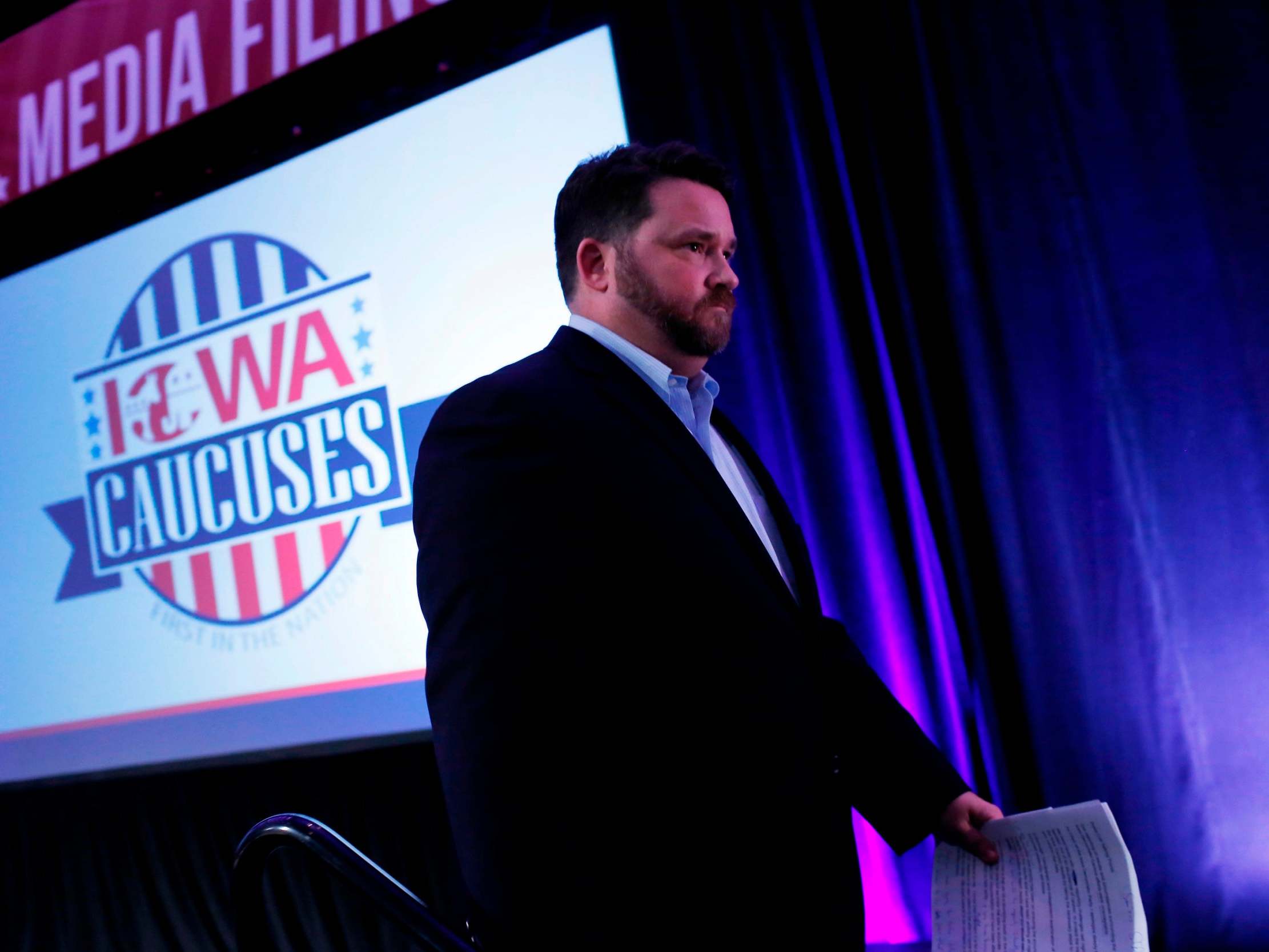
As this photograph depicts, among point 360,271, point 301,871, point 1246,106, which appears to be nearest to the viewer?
point 1246,106

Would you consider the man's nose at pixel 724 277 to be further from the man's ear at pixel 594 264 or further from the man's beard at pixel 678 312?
the man's ear at pixel 594 264

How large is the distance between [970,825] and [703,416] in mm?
565

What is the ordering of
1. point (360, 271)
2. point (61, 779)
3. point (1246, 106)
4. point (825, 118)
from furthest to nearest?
point (61, 779)
point (360, 271)
point (825, 118)
point (1246, 106)

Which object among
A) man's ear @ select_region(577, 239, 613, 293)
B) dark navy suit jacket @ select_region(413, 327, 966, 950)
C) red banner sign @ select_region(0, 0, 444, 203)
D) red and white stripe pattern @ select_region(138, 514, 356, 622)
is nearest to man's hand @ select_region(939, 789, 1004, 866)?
dark navy suit jacket @ select_region(413, 327, 966, 950)

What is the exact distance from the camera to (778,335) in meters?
2.09

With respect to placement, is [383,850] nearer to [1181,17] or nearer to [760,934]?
[760,934]

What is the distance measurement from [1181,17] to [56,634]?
133 inches

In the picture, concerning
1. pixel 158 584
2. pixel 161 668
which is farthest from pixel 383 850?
pixel 158 584

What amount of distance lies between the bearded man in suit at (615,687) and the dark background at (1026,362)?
96 centimetres

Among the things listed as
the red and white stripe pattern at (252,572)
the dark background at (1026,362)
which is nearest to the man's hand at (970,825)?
the dark background at (1026,362)

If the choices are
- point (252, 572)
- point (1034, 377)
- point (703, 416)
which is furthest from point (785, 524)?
point (252, 572)

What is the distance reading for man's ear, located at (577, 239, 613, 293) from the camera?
1.13m

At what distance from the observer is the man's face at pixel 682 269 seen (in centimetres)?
108

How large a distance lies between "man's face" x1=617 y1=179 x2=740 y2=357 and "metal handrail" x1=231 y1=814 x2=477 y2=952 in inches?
25.8
